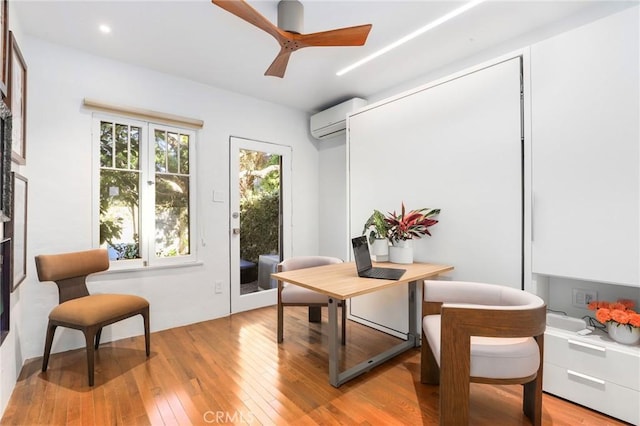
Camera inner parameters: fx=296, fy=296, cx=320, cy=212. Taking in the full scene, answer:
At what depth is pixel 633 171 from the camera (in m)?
1.67

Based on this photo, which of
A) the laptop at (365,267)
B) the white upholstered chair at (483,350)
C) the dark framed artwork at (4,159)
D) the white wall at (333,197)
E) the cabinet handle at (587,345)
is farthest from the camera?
the white wall at (333,197)

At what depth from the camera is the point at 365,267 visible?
2.33m

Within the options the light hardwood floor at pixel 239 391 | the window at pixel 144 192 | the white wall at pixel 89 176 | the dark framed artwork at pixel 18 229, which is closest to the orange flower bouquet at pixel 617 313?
the light hardwood floor at pixel 239 391

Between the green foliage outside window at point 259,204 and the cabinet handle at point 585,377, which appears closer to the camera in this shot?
the cabinet handle at point 585,377

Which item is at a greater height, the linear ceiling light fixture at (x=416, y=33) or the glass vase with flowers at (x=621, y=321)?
the linear ceiling light fixture at (x=416, y=33)

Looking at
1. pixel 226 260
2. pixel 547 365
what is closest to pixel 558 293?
pixel 547 365

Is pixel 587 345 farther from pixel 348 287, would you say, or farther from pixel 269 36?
pixel 269 36

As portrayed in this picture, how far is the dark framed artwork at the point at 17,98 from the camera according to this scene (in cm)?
191

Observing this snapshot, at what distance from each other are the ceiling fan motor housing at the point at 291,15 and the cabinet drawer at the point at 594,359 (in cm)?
262

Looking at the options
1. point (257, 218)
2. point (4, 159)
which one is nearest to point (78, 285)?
point (4, 159)

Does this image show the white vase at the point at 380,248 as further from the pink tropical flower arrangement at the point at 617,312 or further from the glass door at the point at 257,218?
the glass door at the point at 257,218

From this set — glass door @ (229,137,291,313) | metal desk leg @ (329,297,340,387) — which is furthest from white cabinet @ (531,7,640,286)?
glass door @ (229,137,291,313)

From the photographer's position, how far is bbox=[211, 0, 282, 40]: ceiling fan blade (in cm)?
162

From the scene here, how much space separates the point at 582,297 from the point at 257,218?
329cm
